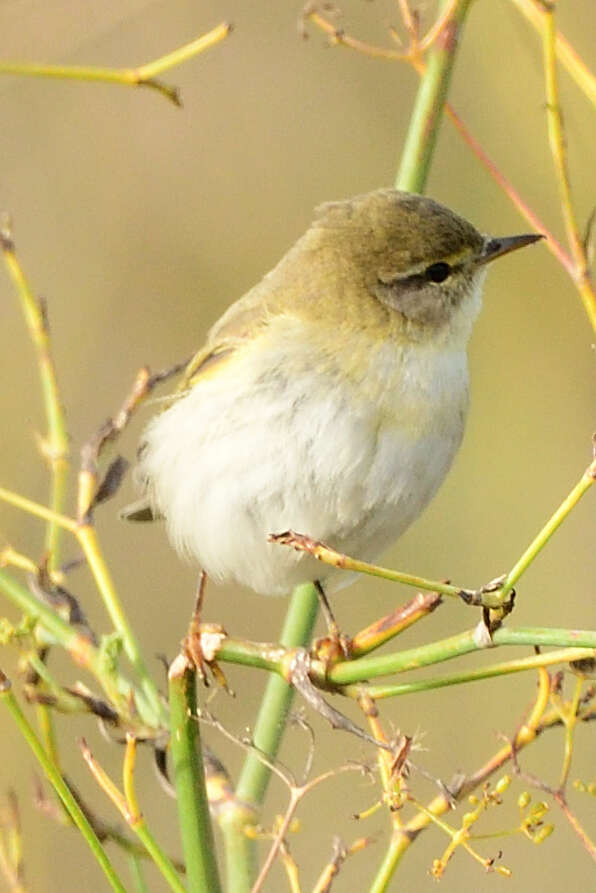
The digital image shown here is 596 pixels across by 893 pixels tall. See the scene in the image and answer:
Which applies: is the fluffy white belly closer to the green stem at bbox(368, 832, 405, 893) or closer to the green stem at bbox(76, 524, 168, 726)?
the green stem at bbox(76, 524, 168, 726)

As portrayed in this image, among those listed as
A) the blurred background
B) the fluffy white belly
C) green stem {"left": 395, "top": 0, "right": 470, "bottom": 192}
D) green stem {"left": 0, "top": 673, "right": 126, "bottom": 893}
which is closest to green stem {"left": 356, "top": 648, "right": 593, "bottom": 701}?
green stem {"left": 0, "top": 673, "right": 126, "bottom": 893}

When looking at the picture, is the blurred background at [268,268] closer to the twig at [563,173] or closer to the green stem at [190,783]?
the twig at [563,173]

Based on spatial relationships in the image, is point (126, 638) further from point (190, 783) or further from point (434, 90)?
point (434, 90)

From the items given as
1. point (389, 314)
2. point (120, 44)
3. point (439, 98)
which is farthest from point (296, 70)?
point (439, 98)

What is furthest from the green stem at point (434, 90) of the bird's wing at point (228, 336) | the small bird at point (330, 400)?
the bird's wing at point (228, 336)

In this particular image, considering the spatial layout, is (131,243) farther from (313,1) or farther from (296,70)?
(313,1)

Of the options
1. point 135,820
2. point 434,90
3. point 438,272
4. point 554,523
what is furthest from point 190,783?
point 438,272

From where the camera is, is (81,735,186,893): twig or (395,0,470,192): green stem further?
(395,0,470,192): green stem
